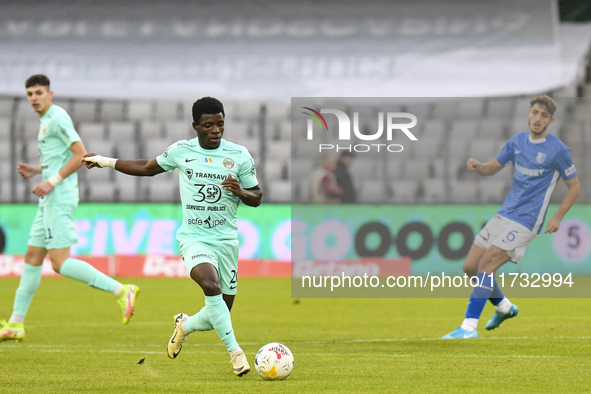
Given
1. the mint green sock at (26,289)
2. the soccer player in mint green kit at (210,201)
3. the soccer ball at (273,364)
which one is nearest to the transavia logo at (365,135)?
the mint green sock at (26,289)

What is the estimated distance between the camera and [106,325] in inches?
387

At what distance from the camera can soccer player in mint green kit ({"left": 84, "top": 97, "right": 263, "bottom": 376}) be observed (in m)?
6.14

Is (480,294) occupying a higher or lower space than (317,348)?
higher

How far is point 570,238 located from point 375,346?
971 cm

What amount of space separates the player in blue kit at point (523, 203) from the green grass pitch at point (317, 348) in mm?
466

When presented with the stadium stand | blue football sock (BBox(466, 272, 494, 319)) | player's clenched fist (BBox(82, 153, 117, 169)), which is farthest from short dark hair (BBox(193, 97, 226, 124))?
the stadium stand

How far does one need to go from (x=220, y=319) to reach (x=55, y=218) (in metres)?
3.05

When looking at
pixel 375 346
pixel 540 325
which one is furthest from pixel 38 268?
pixel 540 325

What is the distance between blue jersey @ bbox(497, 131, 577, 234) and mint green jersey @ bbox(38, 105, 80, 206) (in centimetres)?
413

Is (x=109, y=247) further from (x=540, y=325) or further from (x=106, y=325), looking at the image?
(x=540, y=325)

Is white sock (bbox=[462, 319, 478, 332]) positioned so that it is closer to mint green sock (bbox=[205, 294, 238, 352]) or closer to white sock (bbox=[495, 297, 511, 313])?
white sock (bbox=[495, 297, 511, 313])

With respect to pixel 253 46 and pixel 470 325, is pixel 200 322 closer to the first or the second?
pixel 470 325

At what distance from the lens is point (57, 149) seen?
28.4ft

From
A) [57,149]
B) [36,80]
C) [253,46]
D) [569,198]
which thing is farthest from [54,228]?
[253,46]
